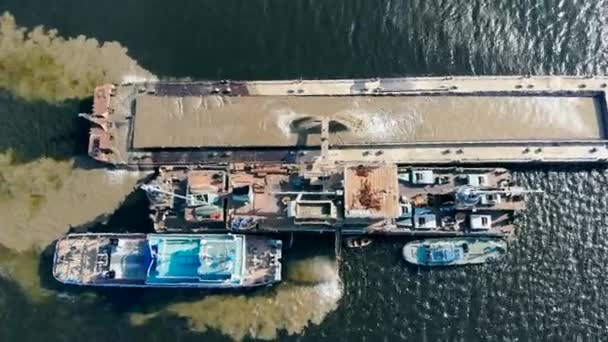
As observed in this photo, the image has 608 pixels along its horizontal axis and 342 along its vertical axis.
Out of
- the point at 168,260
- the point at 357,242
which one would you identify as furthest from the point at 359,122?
the point at 168,260

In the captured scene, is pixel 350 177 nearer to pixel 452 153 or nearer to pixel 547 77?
pixel 452 153

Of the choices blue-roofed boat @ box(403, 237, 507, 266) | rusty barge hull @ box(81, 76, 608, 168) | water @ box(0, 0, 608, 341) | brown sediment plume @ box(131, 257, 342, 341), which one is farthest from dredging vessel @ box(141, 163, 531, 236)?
brown sediment plume @ box(131, 257, 342, 341)

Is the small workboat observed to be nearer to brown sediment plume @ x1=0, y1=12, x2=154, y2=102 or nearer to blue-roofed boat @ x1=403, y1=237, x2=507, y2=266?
blue-roofed boat @ x1=403, y1=237, x2=507, y2=266

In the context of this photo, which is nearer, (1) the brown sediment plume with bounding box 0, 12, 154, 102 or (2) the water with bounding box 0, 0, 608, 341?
(2) the water with bounding box 0, 0, 608, 341

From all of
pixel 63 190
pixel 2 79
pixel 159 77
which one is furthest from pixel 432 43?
pixel 2 79

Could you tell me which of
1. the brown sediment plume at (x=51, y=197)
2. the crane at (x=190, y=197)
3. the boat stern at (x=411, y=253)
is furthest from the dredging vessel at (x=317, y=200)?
the brown sediment plume at (x=51, y=197)
